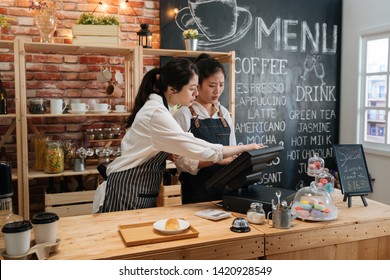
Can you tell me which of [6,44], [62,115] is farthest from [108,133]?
[6,44]

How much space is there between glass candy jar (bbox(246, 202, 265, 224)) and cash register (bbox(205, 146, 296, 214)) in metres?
0.06

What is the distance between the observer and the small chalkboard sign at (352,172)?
2.20 meters

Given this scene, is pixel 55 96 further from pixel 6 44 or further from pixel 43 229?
pixel 43 229

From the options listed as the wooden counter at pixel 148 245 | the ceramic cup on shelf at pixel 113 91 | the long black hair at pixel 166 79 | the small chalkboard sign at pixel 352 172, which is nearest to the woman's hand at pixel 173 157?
the long black hair at pixel 166 79

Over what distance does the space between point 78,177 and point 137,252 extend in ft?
7.46

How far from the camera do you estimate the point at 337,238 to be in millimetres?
1897

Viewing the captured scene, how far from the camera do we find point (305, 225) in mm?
1874

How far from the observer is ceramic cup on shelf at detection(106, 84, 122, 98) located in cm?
366

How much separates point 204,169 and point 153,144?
1.50 feet

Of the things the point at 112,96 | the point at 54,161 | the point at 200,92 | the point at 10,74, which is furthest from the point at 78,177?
the point at 200,92

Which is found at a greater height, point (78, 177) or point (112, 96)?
point (112, 96)

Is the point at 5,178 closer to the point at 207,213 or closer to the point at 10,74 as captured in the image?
the point at 207,213

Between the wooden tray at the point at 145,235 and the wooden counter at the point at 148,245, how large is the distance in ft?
0.07

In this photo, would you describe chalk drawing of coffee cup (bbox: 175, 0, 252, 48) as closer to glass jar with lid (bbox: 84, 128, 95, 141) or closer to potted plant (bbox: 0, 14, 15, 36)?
glass jar with lid (bbox: 84, 128, 95, 141)
